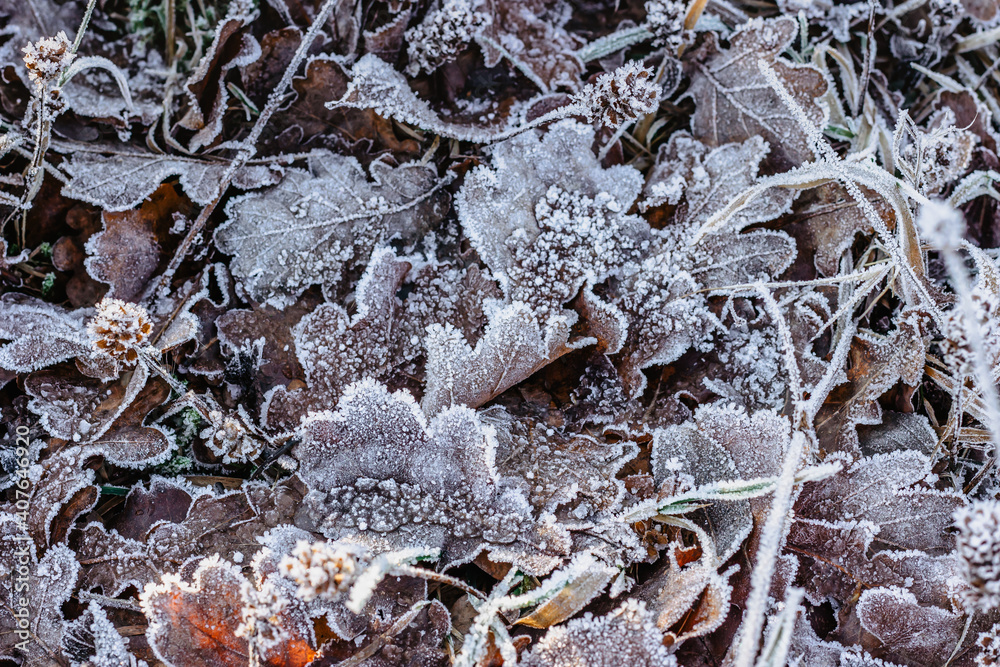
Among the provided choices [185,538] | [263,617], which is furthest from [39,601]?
[263,617]

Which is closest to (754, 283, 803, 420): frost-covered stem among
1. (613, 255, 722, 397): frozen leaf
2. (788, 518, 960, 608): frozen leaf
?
(613, 255, 722, 397): frozen leaf

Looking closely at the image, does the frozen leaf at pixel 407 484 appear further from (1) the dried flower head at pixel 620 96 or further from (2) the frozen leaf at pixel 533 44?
(2) the frozen leaf at pixel 533 44

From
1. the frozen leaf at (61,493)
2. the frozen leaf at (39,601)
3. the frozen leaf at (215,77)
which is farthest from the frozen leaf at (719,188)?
the frozen leaf at (39,601)

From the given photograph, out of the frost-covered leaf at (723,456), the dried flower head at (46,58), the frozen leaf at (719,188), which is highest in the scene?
the dried flower head at (46,58)

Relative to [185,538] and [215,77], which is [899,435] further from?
[215,77]

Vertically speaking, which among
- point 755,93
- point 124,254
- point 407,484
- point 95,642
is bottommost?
point 95,642

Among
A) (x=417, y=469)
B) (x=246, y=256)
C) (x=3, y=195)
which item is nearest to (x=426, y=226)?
(x=246, y=256)
